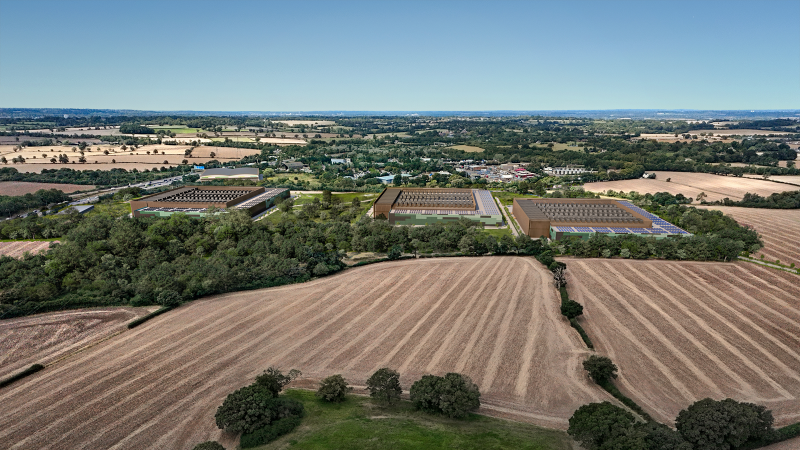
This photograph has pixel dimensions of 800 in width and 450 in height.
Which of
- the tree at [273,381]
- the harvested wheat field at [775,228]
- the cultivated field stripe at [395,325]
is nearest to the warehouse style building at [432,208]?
the cultivated field stripe at [395,325]

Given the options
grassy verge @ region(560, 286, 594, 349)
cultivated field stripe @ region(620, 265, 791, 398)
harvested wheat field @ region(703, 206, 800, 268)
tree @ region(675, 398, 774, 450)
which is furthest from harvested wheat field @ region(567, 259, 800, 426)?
harvested wheat field @ region(703, 206, 800, 268)

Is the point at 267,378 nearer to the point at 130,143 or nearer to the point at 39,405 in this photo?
the point at 39,405

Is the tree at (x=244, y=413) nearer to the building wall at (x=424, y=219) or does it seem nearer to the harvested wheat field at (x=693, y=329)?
the harvested wheat field at (x=693, y=329)

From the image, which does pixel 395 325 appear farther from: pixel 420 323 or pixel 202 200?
pixel 202 200

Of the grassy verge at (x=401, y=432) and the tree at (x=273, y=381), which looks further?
the tree at (x=273, y=381)

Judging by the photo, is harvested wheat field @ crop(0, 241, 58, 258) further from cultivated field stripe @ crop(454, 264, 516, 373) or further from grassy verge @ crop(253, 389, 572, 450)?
cultivated field stripe @ crop(454, 264, 516, 373)

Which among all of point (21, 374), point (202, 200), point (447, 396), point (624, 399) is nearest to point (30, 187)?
point (202, 200)
